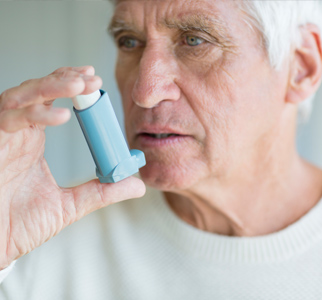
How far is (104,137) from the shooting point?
1.03 m

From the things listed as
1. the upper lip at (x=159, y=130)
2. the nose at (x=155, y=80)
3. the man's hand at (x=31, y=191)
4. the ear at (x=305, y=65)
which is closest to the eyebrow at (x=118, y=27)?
the nose at (x=155, y=80)

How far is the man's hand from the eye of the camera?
3.32 ft

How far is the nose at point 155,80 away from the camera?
126 centimetres

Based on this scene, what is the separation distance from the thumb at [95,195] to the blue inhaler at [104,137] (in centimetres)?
4

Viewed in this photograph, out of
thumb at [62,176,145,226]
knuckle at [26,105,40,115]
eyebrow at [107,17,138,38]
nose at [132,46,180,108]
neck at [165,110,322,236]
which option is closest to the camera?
knuckle at [26,105,40,115]

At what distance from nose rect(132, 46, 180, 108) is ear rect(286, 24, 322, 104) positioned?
0.43 metres

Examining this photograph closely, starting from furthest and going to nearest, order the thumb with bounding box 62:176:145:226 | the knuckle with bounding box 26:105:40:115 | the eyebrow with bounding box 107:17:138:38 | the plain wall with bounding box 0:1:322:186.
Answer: the plain wall with bounding box 0:1:322:186 → the eyebrow with bounding box 107:17:138:38 → the thumb with bounding box 62:176:145:226 → the knuckle with bounding box 26:105:40:115

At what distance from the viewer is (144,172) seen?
4.51ft

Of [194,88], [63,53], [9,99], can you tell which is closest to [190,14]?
[194,88]

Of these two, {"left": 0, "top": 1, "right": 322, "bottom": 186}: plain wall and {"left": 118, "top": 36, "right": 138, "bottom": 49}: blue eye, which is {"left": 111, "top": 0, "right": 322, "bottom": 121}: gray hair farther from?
{"left": 0, "top": 1, "right": 322, "bottom": 186}: plain wall

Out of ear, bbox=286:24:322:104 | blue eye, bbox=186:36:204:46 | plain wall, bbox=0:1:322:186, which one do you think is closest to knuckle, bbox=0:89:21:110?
blue eye, bbox=186:36:204:46

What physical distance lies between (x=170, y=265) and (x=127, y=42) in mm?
804

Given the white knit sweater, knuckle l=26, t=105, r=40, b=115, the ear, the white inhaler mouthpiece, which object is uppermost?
knuckle l=26, t=105, r=40, b=115

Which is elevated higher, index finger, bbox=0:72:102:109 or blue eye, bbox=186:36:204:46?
index finger, bbox=0:72:102:109
